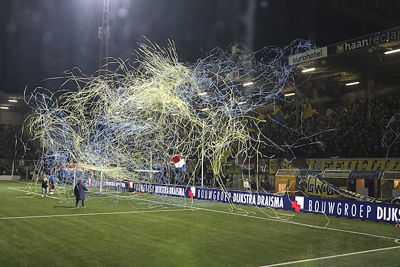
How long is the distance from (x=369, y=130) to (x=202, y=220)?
60.9 feet

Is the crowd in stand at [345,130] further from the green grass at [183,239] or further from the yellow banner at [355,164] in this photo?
the green grass at [183,239]

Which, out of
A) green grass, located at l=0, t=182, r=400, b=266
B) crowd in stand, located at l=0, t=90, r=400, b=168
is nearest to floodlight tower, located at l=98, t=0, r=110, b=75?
crowd in stand, located at l=0, t=90, r=400, b=168

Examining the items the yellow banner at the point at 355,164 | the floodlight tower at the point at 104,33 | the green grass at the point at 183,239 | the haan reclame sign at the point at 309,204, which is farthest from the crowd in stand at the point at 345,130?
the floodlight tower at the point at 104,33

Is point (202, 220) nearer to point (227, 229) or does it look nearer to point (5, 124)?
point (227, 229)

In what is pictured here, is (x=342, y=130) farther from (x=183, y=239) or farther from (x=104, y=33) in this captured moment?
(x=104, y=33)

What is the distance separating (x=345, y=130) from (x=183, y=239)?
23.7 meters

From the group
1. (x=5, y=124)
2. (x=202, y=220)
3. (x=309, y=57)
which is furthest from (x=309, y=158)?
(x=5, y=124)

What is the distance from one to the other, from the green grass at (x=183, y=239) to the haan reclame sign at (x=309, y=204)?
1.99 ft

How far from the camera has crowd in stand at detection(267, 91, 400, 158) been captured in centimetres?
2945

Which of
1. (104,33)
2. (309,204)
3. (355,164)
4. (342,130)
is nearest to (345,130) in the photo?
Result: (342,130)

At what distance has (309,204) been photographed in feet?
68.4

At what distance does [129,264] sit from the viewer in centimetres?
948

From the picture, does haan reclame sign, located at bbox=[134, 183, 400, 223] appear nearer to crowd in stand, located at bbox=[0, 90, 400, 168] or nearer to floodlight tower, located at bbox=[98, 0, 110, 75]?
crowd in stand, located at bbox=[0, 90, 400, 168]

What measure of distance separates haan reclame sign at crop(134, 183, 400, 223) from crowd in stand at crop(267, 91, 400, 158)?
9.78 meters
